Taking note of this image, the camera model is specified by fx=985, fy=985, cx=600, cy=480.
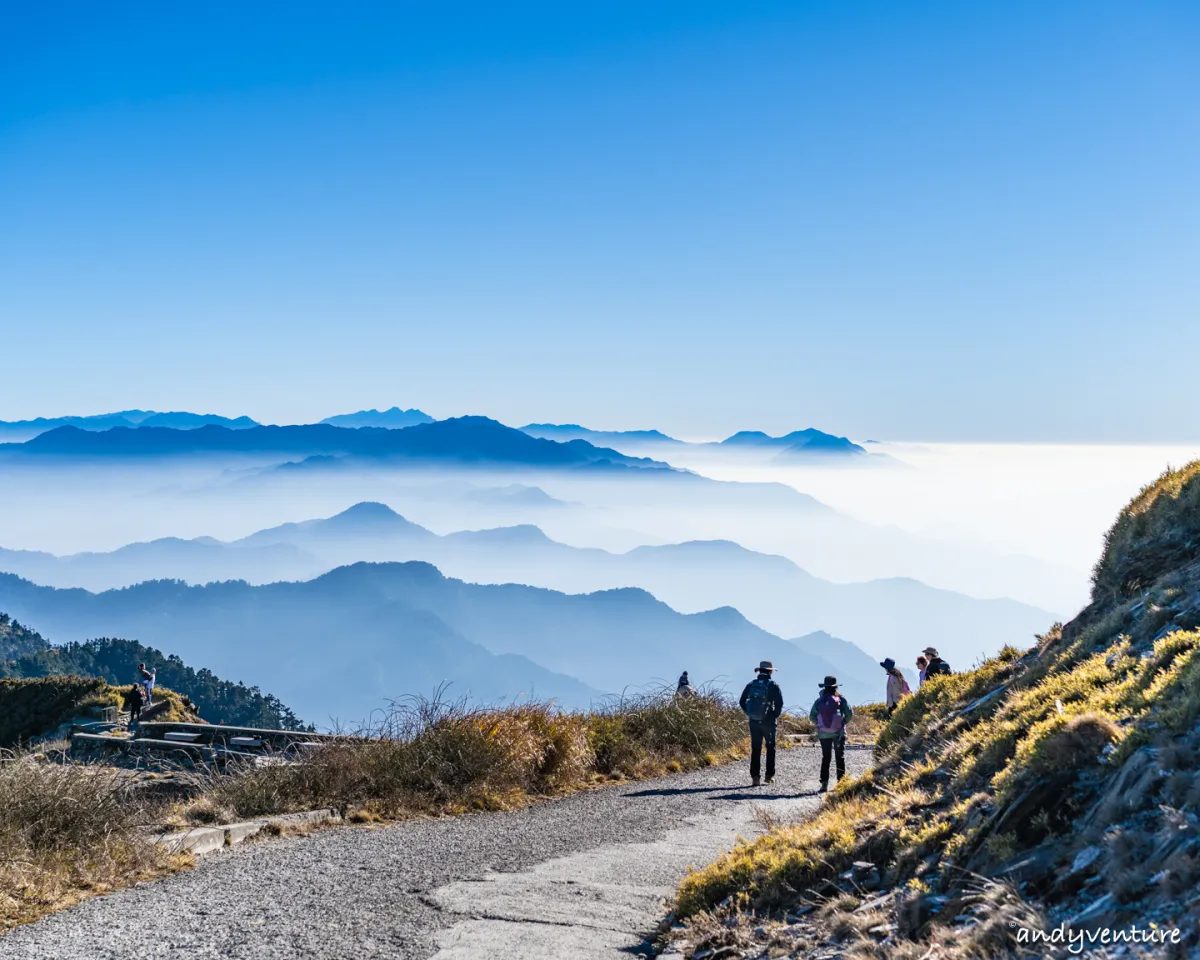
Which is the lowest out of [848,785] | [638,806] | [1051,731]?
[638,806]

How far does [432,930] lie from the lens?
733 cm

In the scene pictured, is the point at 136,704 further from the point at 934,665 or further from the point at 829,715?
the point at 934,665

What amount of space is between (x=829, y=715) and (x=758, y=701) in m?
1.07

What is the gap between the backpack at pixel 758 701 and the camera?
49.4 feet

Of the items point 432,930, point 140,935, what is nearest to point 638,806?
point 432,930

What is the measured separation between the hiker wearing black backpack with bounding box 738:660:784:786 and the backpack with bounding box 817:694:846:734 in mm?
605

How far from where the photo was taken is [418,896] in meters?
8.29

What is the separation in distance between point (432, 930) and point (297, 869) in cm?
230

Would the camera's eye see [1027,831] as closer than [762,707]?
Yes

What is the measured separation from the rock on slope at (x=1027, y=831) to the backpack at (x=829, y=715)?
488cm

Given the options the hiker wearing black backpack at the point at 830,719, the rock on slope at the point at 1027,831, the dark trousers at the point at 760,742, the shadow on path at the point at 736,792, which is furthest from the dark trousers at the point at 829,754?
the rock on slope at the point at 1027,831

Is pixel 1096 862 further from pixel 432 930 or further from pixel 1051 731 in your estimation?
pixel 432 930

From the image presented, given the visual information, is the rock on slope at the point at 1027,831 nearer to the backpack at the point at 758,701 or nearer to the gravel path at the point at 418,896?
the gravel path at the point at 418,896

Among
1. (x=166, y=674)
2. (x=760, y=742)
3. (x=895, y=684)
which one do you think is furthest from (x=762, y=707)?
(x=166, y=674)
